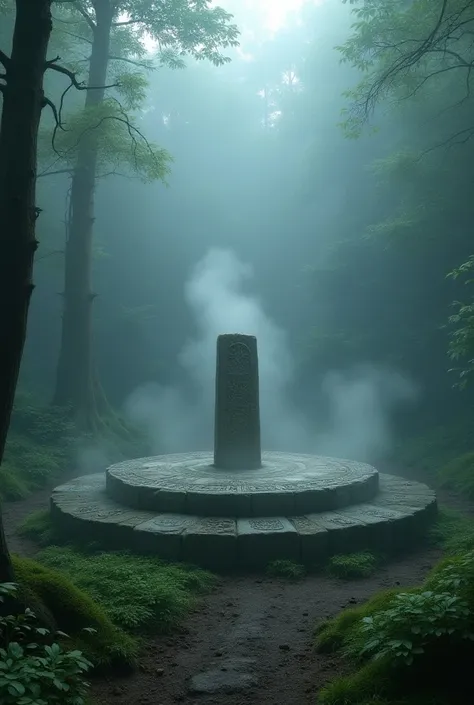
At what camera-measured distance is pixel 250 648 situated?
4.75 meters

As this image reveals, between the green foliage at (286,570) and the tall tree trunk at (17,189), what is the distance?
11.0 feet

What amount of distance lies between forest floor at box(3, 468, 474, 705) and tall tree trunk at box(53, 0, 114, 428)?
34.1 ft

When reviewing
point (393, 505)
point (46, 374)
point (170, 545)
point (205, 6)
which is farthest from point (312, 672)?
point (46, 374)

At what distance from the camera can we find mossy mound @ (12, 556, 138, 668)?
4125mm

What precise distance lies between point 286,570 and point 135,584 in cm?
181

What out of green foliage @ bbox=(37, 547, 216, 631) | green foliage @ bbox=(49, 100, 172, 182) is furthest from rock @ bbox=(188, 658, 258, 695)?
green foliage @ bbox=(49, 100, 172, 182)

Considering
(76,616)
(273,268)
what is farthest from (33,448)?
(273,268)

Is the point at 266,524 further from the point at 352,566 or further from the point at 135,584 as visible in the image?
the point at 135,584

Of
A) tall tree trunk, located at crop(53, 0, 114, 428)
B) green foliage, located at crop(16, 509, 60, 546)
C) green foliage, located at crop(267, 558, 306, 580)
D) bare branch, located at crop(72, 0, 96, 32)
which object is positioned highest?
bare branch, located at crop(72, 0, 96, 32)

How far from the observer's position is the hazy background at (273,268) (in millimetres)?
18797

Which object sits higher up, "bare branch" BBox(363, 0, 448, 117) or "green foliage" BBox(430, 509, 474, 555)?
"bare branch" BBox(363, 0, 448, 117)

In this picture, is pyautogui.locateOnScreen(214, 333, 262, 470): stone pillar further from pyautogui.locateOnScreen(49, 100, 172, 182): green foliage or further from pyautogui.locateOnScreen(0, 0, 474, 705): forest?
pyautogui.locateOnScreen(49, 100, 172, 182): green foliage

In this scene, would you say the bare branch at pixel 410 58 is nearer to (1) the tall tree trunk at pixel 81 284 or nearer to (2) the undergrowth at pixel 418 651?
(2) the undergrowth at pixel 418 651

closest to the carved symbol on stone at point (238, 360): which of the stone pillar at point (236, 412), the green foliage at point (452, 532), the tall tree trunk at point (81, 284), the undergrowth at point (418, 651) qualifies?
the stone pillar at point (236, 412)
